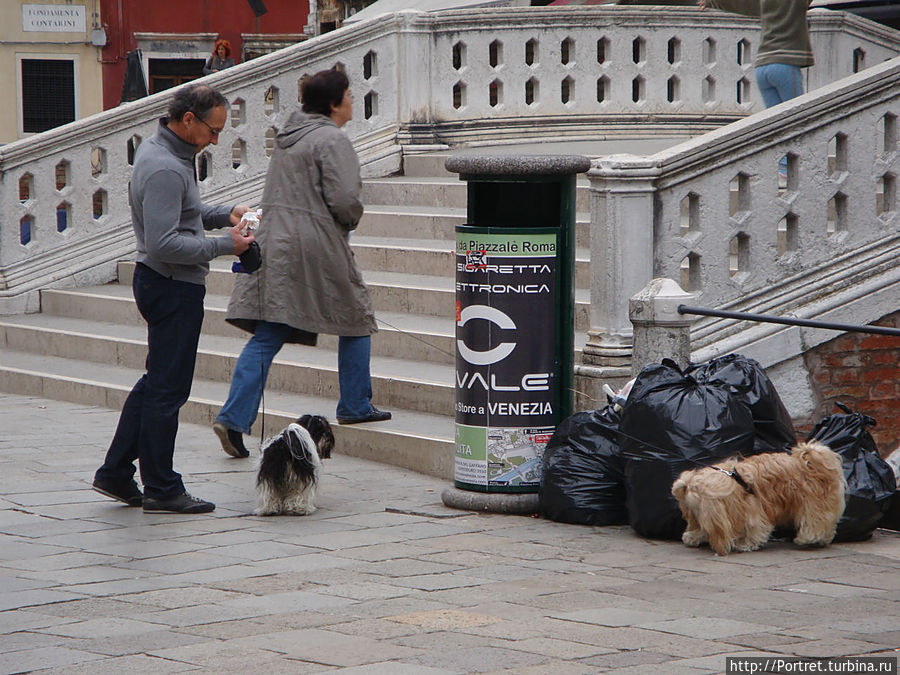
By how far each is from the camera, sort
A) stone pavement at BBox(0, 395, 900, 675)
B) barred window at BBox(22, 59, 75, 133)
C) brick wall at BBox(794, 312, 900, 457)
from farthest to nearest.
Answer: barred window at BBox(22, 59, 75, 133) → brick wall at BBox(794, 312, 900, 457) → stone pavement at BBox(0, 395, 900, 675)

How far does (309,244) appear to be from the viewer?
25.1 ft

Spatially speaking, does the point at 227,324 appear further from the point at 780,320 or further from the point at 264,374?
the point at 780,320

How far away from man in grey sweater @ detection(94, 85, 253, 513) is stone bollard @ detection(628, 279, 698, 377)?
6.29ft

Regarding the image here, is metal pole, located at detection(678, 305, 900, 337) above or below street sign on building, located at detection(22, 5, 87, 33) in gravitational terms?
below

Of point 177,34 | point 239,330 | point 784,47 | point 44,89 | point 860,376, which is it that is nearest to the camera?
point 860,376

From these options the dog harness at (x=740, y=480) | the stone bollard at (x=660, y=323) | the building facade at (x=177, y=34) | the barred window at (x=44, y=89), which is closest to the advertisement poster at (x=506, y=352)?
the stone bollard at (x=660, y=323)

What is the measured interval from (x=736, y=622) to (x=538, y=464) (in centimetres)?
203

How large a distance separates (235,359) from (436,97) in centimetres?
407

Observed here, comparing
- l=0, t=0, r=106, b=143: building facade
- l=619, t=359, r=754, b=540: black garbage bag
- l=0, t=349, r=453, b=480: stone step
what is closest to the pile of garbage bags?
l=619, t=359, r=754, b=540: black garbage bag

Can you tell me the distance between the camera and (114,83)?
30109 mm

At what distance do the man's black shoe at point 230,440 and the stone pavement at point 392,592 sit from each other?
0.41m

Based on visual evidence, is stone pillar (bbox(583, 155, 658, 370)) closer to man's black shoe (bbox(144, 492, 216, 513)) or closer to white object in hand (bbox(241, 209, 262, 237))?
white object in hand (bbox(241, 209, 262, 237))

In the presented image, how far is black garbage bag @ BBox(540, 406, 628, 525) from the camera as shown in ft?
21.4

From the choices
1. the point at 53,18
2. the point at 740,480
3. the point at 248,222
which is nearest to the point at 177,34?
the point at 53,18
